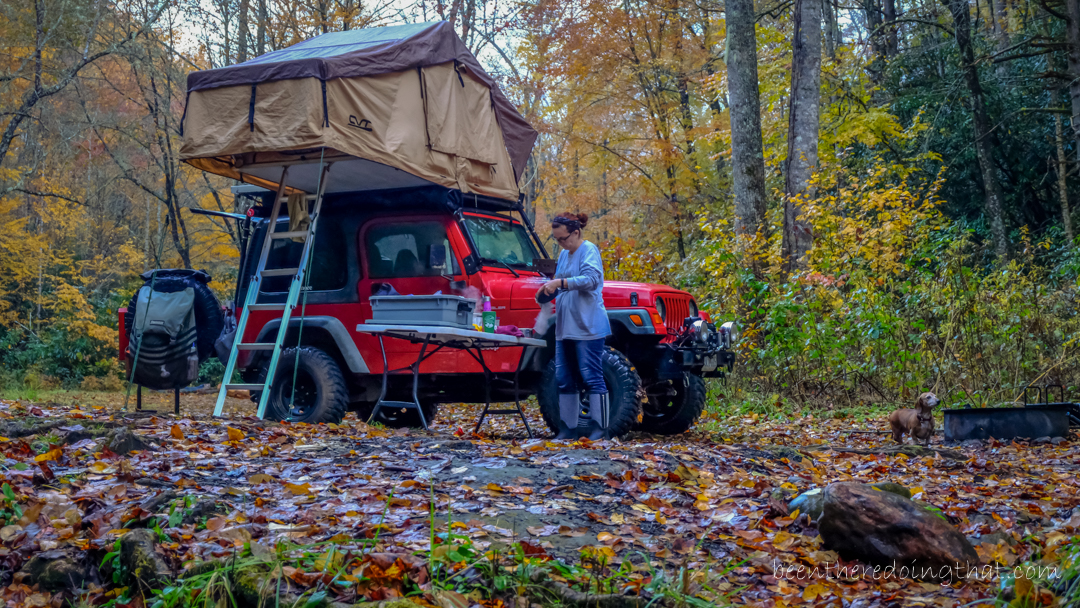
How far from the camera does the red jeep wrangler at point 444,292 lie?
7.70 meters

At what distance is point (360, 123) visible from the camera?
24.5 ft

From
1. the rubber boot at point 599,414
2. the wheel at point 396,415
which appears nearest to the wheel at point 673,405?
the rubber boot at point 599,414

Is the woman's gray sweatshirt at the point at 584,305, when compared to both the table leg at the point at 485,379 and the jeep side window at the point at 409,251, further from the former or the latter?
the jeep side window at the point at 409,251

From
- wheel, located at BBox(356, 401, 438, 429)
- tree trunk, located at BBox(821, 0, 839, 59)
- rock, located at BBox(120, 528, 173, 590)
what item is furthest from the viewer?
tree trunk, located at BBox(821, 0, 839, 59)

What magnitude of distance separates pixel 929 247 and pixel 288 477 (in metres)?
8.56

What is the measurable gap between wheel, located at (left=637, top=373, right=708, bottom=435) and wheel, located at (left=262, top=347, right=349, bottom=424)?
2947 millimetres

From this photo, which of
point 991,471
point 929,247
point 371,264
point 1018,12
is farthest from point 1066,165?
point 371,264

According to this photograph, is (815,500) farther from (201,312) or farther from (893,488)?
(201,312)

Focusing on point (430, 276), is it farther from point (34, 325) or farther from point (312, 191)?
point (34, 325)

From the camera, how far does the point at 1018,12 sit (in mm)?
19359

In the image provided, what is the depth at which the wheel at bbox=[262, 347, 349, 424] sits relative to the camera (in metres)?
7.96

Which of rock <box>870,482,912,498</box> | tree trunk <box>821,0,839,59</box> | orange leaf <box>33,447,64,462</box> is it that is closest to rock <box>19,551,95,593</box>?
orange leaf <box>33,447,64,462</box>

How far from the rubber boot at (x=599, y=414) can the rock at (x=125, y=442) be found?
330 centimetres

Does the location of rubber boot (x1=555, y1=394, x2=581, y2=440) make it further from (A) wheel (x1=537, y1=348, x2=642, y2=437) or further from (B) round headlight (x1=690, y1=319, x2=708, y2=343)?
(B) round headlight (x1=690, y1=319, x2=708, y2=343)
